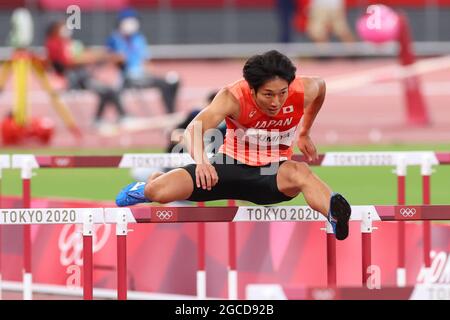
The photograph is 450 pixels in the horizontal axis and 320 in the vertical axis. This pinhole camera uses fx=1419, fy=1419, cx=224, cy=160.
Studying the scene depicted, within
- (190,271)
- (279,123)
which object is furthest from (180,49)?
(279,123)

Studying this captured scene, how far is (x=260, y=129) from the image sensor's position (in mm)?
8453

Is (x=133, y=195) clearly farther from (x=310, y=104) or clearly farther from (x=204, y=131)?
(x=310, y=104)

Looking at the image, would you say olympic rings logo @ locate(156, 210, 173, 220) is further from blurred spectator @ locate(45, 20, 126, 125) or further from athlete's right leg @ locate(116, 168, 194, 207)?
blurred spectator @ locate(45, 20, 126, 125)

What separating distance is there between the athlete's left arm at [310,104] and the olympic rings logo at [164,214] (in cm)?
132

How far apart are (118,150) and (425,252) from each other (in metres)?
12.7

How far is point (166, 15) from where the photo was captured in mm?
32906

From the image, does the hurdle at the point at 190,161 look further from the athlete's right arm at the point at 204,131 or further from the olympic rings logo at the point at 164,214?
the olympic rings logo at the point at 164,214

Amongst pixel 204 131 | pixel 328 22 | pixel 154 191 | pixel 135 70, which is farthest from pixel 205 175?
pixel 328 22

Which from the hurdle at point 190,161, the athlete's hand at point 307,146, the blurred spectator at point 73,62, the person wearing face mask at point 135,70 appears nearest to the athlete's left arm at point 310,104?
the athlete's hand at point 307,146

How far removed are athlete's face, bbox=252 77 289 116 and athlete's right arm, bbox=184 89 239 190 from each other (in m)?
0.18

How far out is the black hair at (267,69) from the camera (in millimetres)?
8070

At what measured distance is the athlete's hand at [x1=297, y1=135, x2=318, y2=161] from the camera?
8805 mm

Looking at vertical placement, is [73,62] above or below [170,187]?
above

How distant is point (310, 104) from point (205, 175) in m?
0.96
